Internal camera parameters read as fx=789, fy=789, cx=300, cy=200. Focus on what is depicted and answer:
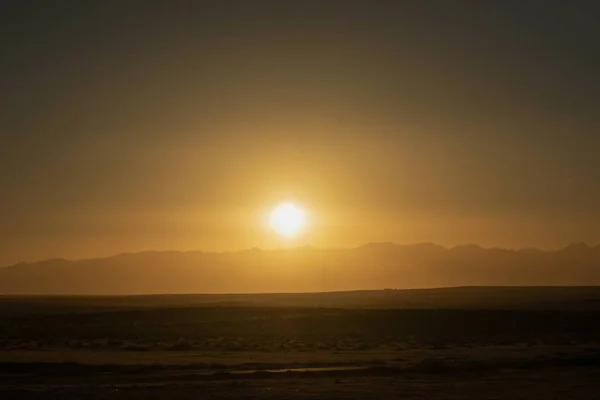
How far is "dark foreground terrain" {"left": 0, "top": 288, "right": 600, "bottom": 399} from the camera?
86.0ft

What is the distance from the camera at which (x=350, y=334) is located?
163ft

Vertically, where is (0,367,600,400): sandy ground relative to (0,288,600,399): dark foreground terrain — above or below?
below

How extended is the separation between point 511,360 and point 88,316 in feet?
131

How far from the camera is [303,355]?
3800 centimetres

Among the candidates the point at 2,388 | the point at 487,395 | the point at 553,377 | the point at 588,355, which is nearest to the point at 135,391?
the point at 2,388

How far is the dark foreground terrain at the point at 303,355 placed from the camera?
26203 millimetres

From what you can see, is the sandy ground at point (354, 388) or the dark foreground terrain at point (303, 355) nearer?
the sandy ground at point (354, 388)

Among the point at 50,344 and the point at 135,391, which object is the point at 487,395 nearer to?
the point at 135,391

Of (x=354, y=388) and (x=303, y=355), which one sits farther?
(x=303, y=355)

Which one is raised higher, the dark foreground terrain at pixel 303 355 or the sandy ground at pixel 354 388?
the dark foreground terrain at pixel 303 355

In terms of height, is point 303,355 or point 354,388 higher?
point 303,355

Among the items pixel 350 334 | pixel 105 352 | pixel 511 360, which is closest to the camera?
pixel 511 360

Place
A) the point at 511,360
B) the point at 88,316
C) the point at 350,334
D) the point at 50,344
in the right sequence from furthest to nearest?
the point at 88,316 < the point at 350,334 < the point at 50,344 < the point at 511,360

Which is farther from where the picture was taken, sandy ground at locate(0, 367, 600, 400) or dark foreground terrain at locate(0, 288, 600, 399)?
dark foreground terrain at locate(0, 288, 600, 399)
